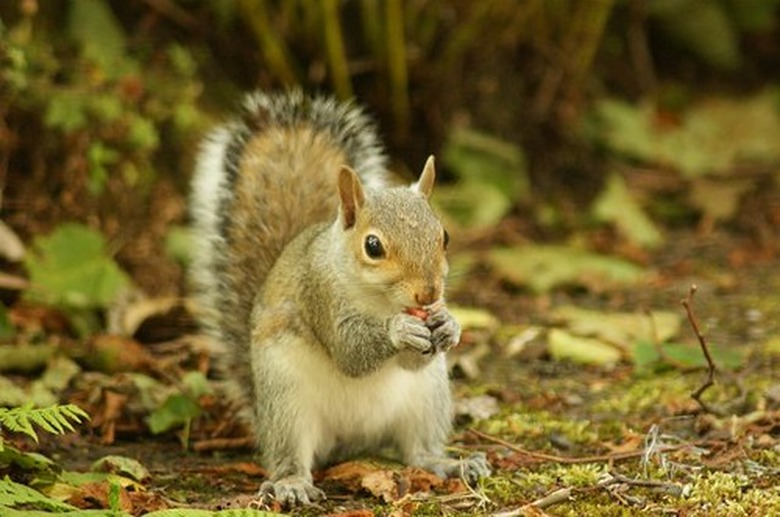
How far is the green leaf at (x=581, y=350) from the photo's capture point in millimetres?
4500

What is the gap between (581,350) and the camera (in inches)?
179

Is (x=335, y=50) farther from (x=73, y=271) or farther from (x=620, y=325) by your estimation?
(x=620, y=325)

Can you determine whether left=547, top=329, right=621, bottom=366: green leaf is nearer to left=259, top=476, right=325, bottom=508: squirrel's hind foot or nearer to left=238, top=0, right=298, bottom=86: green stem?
left=259, top=476, right=325, bottom=508: squirrel's hind foot

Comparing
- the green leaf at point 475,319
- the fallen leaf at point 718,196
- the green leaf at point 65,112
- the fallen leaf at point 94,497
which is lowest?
the fallen leaf at point 94,497

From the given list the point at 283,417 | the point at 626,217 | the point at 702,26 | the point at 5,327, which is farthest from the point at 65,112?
the point at 702,26

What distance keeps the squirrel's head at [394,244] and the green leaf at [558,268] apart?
233 centimetres

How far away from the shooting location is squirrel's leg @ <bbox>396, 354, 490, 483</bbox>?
3420 millimetres

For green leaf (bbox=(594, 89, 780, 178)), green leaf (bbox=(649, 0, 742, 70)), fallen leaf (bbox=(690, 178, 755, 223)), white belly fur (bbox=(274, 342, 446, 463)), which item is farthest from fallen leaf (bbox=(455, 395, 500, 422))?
green leaf (bbox=(649, 0, 742, 70))

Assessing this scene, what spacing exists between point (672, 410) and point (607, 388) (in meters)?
0.43

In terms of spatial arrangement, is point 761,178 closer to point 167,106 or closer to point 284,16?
point 284,16

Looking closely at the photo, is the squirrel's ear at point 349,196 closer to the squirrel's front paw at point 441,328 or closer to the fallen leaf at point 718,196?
the squirrel's front paw at point 441,328

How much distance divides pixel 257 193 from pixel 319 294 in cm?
64

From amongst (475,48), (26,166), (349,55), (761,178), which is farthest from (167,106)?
(761,178)

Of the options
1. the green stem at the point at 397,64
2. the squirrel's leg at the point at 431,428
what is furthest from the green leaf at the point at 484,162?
the squirrel's leg at the point at 431,428
